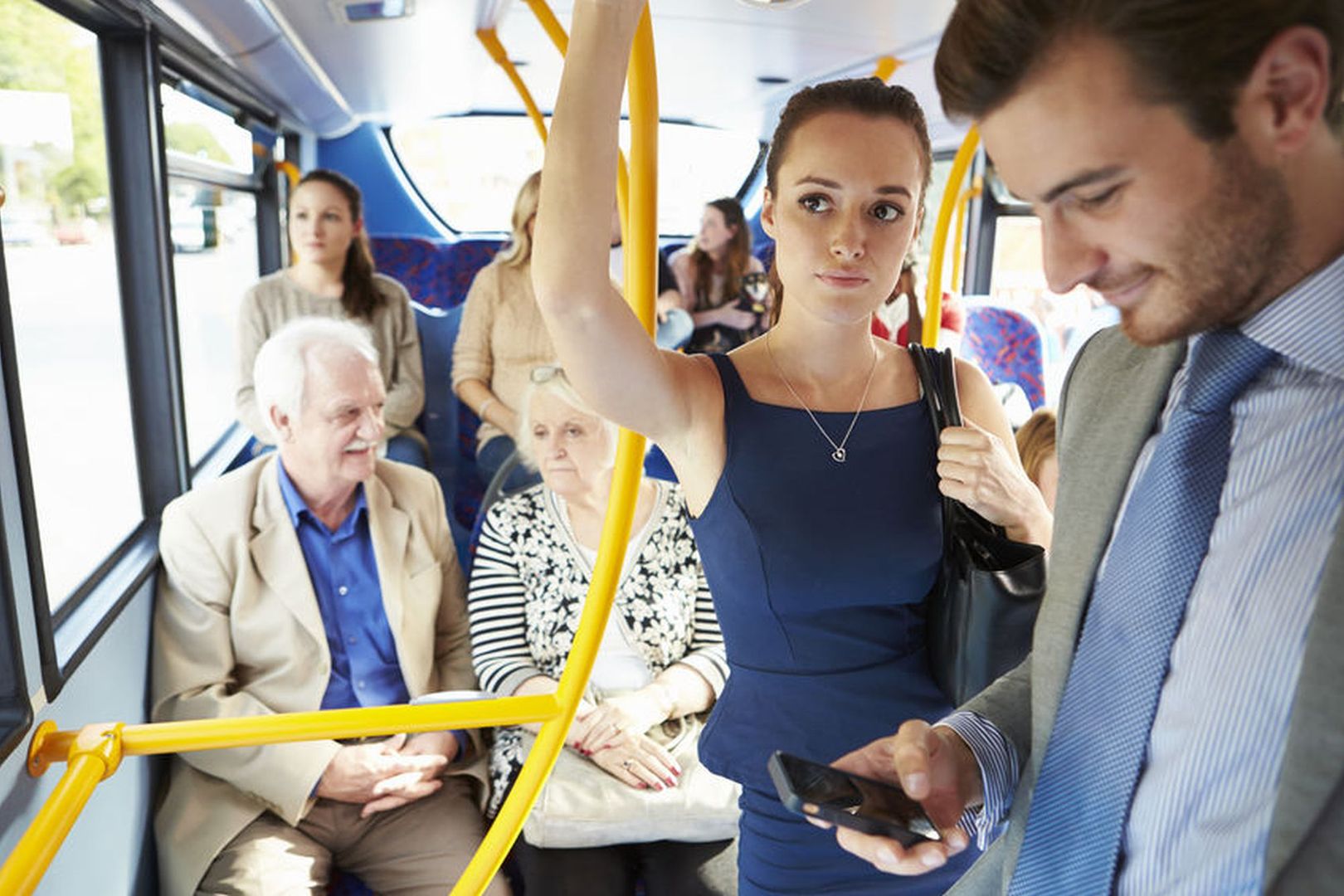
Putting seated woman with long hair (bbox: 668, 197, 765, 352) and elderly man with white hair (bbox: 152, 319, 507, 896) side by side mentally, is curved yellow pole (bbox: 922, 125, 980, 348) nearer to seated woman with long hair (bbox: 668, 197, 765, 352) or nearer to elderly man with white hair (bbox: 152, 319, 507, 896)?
elderly man with white hair (bbox: 152, 319, 507, 896)

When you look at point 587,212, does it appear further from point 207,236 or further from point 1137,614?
point 207,236

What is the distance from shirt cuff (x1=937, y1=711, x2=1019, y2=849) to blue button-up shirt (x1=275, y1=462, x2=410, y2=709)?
1.57m

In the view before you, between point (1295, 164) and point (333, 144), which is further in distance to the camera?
Result: point (333, 144)

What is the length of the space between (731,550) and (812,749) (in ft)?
0.91

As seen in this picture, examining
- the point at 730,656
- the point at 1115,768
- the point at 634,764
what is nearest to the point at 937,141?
the point at 634,764

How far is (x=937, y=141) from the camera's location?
5.56 meters

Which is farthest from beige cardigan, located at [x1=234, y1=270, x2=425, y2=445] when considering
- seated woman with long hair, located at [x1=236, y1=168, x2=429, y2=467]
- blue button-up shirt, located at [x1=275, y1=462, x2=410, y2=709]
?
blue button-up shirt, located at [x1=275, y1=462, x2=410, y2=709]

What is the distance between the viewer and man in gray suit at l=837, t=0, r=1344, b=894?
766mm

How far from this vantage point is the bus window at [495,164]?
7750 millimetres

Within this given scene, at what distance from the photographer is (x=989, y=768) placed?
3.44 ft

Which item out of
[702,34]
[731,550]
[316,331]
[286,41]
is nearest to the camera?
[731,550]

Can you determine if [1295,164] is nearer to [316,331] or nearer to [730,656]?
[730,656]

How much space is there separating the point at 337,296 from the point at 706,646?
2504 mm

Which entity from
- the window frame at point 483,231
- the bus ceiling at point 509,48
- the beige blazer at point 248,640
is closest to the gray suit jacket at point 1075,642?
the beige blazer at point 248,640
